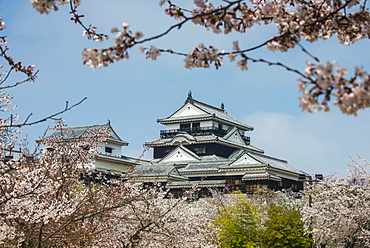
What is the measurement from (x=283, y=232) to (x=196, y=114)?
96.3 ft

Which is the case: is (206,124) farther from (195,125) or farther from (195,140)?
(195,140)

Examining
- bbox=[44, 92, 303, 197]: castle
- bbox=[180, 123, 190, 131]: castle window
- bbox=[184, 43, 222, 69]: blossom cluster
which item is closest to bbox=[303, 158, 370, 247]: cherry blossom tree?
bbox=[184, 43, 222, 69]: blossom cluster

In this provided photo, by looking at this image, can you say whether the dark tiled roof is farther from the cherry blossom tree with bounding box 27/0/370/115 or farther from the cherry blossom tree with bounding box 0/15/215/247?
the cherry blossom tree with bounding box 27/0/370/115

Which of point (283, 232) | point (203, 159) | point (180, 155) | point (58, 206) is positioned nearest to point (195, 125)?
point (180, 155)

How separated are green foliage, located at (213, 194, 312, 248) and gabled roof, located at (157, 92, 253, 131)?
26.7m

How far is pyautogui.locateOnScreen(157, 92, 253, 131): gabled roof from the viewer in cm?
4528

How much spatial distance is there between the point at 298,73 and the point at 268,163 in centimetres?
3453

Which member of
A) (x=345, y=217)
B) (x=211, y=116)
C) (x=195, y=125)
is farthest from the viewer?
(x=195, y=125)

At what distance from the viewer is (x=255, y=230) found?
17188 mm

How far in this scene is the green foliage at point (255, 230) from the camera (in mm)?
16547

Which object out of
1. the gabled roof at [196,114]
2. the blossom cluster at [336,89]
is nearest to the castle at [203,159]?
the gabled roof at [196,114]

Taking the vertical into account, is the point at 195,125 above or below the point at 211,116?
below

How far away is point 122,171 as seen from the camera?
42.4 meters

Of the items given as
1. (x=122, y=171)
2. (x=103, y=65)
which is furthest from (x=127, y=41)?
(x=122, y=171)
